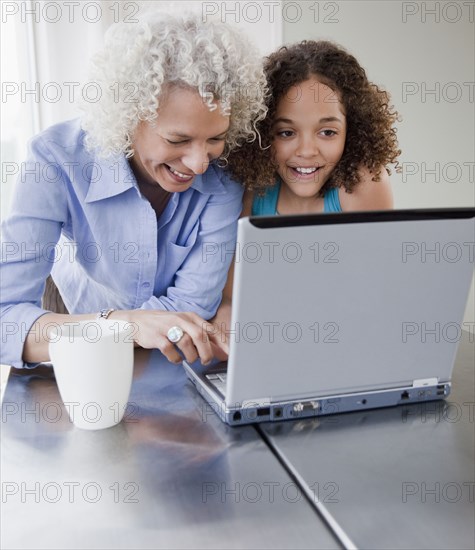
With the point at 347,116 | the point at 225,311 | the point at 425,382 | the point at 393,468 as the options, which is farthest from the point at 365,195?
the point at 393,468

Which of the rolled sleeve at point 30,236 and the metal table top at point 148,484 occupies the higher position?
the rolled sleeve at point 30,236

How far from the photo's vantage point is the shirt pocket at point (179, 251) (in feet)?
4.73

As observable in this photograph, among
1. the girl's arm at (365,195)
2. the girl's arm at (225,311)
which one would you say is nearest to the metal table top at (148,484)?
the girl's arm at (225,311)

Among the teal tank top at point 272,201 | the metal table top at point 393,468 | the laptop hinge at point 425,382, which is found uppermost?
the teal tank top at point 272,201

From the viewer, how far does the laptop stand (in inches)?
32.1

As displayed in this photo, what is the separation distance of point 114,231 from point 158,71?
14.2 inches

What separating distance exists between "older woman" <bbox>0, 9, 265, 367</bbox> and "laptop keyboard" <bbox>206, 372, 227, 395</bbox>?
3 cm

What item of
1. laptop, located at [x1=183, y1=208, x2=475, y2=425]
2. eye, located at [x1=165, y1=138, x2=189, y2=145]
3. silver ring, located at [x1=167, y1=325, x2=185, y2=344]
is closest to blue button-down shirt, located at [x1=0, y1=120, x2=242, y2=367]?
eye, located at [x1=165, y1=138, x2=189, y2=145]

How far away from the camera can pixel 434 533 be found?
66 cm

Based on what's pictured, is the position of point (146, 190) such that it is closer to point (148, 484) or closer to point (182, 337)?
point (182, 337)

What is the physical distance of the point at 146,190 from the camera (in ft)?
4.86

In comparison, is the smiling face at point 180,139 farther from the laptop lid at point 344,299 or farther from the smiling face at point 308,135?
the laptop lid at point 344,299

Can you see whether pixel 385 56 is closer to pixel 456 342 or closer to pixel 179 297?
pixel 179 297

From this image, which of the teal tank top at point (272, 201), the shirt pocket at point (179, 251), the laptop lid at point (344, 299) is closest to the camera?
the laptop lid at point (344, 299)
